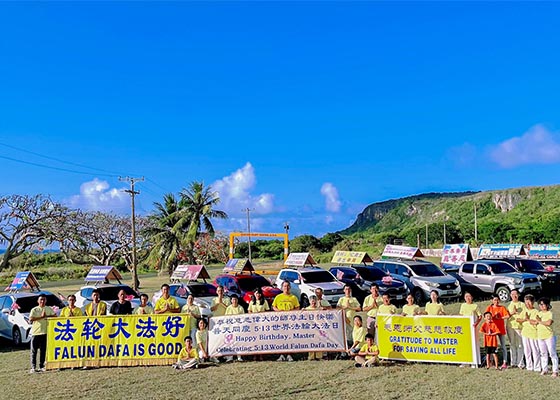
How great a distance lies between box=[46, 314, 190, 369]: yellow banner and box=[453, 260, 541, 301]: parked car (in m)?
14.1

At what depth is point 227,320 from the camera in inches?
464

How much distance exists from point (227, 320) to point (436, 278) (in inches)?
466

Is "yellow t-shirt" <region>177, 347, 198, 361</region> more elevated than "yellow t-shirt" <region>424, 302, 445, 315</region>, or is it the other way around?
"yellow t-shirt" <region>424, 302, 445, 315</region>

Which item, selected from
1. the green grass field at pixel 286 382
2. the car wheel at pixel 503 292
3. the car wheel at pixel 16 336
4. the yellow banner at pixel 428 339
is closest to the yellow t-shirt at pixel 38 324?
the green grass field at pixel 286 382

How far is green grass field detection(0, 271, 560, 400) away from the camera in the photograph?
9062 millimetres

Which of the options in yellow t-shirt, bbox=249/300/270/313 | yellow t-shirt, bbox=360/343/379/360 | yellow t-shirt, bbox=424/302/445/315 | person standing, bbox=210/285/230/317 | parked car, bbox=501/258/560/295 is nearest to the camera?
yellow t-shirt, bbox=360/343/379/360

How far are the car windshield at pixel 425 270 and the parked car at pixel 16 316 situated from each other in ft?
42.9

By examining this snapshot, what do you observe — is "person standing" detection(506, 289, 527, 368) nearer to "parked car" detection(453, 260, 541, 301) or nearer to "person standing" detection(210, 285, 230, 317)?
"person standing" detection(210, 285, 230, 317)

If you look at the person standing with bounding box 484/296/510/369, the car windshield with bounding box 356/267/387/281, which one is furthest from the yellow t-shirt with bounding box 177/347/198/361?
the car windshield with bounding box 356/267/387/281

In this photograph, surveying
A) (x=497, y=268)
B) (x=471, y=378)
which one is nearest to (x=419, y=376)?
(x=471, y=378)

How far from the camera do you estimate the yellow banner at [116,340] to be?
38.1 feet

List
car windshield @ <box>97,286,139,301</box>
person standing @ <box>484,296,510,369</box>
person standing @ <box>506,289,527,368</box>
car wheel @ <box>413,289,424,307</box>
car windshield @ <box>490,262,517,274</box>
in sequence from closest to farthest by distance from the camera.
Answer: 1. person standing @ <box>506,289,527,368</box>
2. person standing @ <box>484,296,510,369</box>
3. car windshield @ <box>97,286,139,301</box>
4. car wheel @ <box>413,289,424,307</box>
5. car windshield @ <box>490,262,517,274</box>

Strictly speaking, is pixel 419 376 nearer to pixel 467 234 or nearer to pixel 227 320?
pixel 227 320

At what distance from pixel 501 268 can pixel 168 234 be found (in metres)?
23.8
